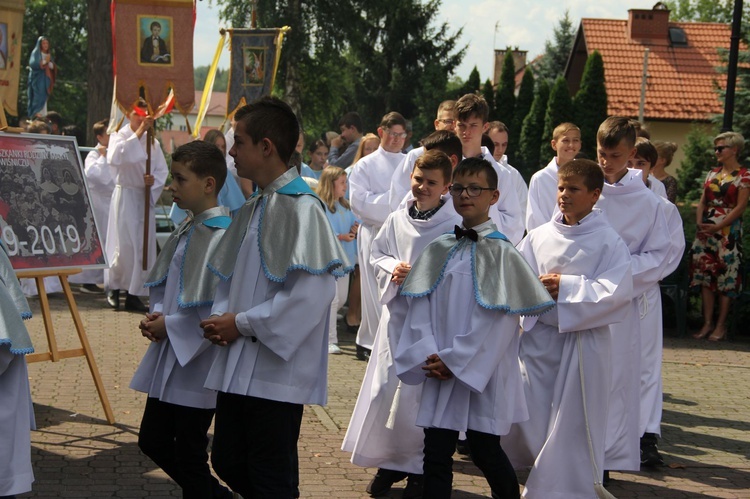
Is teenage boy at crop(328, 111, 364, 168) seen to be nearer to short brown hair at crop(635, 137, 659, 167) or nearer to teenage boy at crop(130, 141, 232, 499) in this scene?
short brown hair at crop(635, 137, 659, 167)

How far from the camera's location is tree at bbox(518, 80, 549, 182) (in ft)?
115

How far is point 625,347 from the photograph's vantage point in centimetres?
610

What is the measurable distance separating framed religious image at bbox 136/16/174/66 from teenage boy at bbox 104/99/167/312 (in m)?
1.43

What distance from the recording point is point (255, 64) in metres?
12.3

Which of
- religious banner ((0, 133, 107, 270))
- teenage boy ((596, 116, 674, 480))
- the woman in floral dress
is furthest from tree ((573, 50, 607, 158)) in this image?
religious banner ((0, 133, 107, 270))

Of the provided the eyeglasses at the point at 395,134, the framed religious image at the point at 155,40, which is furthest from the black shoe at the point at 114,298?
the eyeglasses at the point at 395,134

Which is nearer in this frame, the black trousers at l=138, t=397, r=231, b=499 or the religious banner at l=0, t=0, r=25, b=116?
the black trousers at l=138, t=397, r=231, b=499

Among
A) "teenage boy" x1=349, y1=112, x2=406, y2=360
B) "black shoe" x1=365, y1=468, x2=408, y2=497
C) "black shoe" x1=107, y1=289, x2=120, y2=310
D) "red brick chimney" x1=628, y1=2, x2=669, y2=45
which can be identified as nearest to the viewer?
"black shoe" x1=365, y1=468, x2=408, y2=497

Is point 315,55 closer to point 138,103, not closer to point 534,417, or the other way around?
point 138,103

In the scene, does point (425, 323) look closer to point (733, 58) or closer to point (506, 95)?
point (733, 58)

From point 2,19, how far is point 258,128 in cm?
415

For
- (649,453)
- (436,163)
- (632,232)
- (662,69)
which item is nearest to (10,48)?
(436,163)

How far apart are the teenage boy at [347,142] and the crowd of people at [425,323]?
624 centimetres

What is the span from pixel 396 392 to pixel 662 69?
4346cm
